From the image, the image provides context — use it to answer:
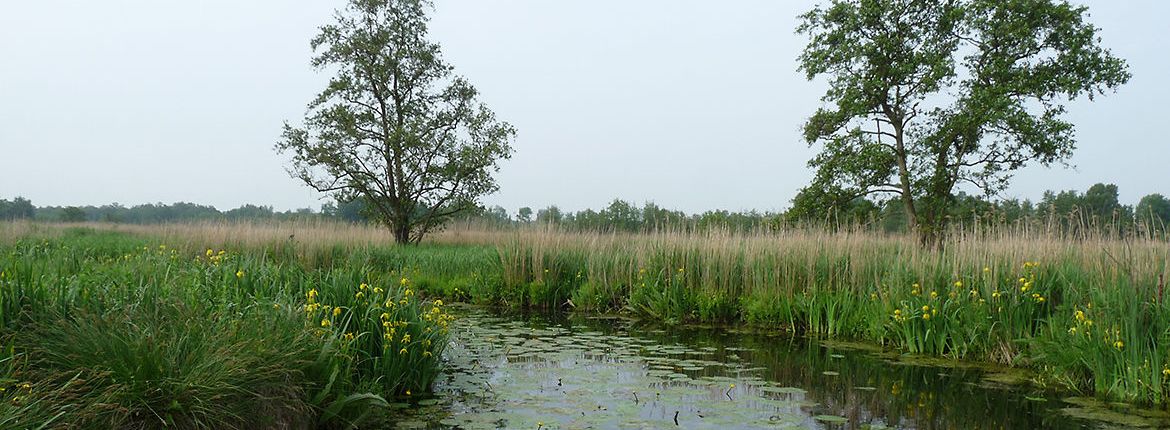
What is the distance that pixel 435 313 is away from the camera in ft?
19.5

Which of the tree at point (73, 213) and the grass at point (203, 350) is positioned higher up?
the tree at point (73, 213)

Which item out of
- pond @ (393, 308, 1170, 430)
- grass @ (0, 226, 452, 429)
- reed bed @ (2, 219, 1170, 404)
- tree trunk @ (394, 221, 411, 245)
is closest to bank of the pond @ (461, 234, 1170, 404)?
reed bed @ (2, 219, 1170, 404)

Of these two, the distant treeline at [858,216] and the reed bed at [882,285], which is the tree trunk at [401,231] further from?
the reed bed at [882,285]

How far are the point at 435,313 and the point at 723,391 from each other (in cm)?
239

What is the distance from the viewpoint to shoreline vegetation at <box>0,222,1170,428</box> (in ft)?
11.5

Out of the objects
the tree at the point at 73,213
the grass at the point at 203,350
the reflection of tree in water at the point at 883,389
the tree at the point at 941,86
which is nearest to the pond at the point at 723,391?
the reflection of tree in water at the point at 883,389

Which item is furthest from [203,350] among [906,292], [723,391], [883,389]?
[906,292]

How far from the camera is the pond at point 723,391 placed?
15.6 feet

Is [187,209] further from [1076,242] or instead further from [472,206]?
[1076,242]

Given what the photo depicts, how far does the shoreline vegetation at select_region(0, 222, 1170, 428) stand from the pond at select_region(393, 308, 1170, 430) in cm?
41

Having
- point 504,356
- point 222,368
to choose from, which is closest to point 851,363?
point 504,356

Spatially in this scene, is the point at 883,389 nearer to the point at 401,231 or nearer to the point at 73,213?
the point at 401,231

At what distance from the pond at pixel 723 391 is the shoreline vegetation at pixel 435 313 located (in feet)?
1.34

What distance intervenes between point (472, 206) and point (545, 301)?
396 inches
